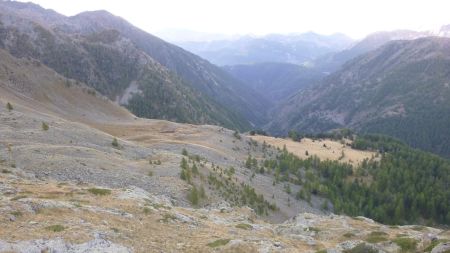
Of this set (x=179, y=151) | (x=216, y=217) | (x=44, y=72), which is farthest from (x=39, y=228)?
(x=44, y=72)

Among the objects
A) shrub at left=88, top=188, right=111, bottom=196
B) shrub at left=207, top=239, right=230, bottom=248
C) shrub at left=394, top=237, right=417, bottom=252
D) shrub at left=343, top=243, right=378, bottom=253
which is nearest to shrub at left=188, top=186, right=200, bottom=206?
shrub at left=88, top=188, right=111, bottom=196

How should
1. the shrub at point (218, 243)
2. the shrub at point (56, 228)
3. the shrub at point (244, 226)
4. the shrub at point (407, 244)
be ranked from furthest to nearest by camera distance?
the shrub at point (244, 226) → the shrub at point (407, 244) → the shrub at point (218, 243) → the shrub at point (56, 228)

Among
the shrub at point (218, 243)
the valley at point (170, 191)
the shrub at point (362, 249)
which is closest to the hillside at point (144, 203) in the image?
the shrub at point (218, 243)

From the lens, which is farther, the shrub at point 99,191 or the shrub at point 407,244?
the shrub at point 99,191

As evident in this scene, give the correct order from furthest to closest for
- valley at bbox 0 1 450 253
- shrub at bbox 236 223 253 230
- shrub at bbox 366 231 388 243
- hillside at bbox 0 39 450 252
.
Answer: shrub at bbox 236 223 253 230, shrub at bbox 366 231 388 243, valley at bbox 0 1 450 253, hillside at bbox 0 39 450 252

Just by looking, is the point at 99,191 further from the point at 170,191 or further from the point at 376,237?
the point at 376,237

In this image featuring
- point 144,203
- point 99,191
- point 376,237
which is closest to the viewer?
point 144,203

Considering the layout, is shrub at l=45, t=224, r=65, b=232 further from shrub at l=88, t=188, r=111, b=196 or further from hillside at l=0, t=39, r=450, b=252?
shrub at l=88, t=188, r=111, b=196

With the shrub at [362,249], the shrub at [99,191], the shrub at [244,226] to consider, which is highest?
the shrub at [362,249]

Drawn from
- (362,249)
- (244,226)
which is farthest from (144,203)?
(362,249)

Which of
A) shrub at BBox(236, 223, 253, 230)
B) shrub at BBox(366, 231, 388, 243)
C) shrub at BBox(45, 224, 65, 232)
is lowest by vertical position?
shrub at BBox(236, 223, 253, 230)

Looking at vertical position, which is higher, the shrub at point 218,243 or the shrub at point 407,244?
the shrub at point 407,244

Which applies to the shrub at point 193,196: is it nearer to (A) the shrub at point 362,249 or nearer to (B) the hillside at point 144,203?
(B) the hillside at point 144,203

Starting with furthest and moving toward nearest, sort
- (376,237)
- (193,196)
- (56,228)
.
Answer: (193,196)
(376,237)
(56,228)
